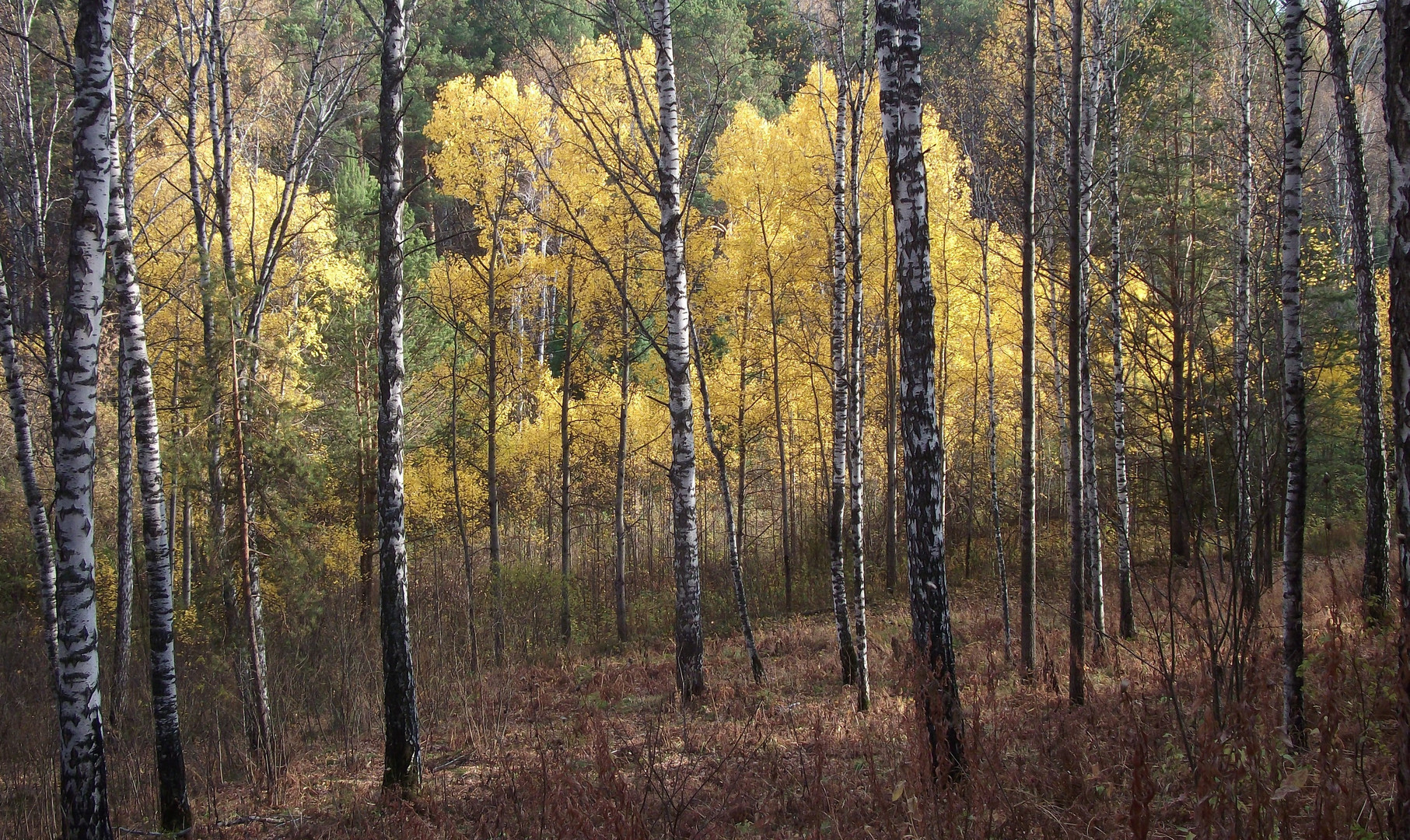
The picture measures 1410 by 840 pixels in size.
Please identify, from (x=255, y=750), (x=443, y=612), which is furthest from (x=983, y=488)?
(x=255, y=750)

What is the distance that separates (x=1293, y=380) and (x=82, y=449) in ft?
24.2

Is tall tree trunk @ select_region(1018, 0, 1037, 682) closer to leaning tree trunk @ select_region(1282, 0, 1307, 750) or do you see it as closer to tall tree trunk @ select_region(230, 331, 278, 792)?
leaning tree trunk @ select_region(1282, 0, 1307, 750)

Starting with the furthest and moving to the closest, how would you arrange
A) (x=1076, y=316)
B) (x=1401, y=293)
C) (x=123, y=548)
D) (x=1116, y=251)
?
(x=123, y=548) → (x=1116, y=251) → (x=1076, y=316) → (x=1401, y=293)

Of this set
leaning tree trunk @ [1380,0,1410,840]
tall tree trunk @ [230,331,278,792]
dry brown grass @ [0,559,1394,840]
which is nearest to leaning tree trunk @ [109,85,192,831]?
dry brown grass @ [0,559,1394,840]

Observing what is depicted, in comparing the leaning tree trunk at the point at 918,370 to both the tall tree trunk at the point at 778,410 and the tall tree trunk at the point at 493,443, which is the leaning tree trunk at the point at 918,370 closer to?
the tall tree trunk at the point at 778,410

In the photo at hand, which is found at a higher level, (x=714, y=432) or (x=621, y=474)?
(x=714, y=432)

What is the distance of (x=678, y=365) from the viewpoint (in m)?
8.12

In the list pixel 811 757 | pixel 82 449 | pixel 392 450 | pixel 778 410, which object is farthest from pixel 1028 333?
pixel 778 410

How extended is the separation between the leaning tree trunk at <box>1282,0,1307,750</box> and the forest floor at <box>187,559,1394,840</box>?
5.9 inches

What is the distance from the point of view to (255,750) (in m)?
8.23

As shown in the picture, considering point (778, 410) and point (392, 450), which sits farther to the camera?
point (778, 410)

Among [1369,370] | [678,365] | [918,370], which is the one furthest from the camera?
[678,365]

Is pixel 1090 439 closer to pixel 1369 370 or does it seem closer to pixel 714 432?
pixel 1369 370

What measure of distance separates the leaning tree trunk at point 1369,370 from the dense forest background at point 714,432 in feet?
0.50
